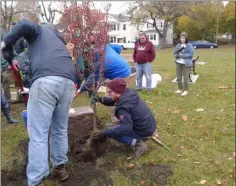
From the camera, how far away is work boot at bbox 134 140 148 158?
4.10 m

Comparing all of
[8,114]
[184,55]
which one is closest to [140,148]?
[8,114]

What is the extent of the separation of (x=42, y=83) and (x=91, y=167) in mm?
1372

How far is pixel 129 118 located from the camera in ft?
12.3

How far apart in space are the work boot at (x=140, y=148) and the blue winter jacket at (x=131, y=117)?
0.57 ft

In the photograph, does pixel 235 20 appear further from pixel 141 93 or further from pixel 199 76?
pixel 141 93

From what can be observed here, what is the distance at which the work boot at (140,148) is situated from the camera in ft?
13.5

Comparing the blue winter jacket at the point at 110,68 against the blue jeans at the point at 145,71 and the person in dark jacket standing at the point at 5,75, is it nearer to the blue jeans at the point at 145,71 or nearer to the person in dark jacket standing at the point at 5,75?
the person in dark jacket standing at the point at 5,75

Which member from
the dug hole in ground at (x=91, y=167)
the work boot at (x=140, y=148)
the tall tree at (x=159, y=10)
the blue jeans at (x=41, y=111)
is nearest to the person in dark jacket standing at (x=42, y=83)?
the blue jeans at (x=41, y=111)

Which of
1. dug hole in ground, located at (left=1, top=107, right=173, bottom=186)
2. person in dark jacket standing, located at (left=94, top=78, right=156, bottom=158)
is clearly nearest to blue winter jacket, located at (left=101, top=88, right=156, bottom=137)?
person in dark jacket standing, located at (left=94, top=78, right=156, bottom=158)

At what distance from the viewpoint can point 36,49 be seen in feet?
9.84

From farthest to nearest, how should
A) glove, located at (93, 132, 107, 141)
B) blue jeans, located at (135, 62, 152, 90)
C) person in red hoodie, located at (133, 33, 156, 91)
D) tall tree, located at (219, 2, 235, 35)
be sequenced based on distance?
tall tree, located at (219, 2, 235, 35), blue jeans, located at (135, 62, 152, 90), person in red hoodie, located at (133, 33, 156, 91), glove, located at (93, 132, 107, 141)

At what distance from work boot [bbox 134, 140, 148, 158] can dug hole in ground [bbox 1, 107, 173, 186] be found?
0.11m

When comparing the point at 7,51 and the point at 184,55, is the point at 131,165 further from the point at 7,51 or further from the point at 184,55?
the point at 184,55

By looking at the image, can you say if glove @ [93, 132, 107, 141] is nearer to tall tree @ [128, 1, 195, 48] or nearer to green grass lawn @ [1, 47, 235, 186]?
green grass lawn @ [1, 47, 235, 186]
